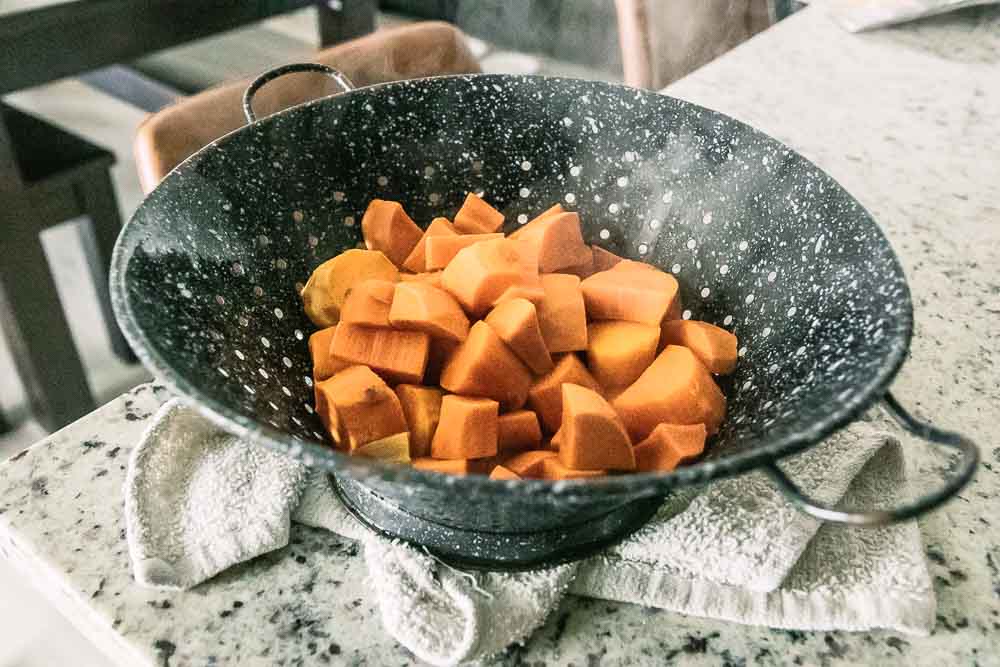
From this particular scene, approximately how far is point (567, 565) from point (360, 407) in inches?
7.2

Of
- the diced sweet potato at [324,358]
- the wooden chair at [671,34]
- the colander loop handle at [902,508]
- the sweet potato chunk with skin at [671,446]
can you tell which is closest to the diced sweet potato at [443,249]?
the diced sweet potato at [324,358]

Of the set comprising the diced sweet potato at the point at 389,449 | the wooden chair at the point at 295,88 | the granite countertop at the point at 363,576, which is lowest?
the granite countertop at the point at 363,576

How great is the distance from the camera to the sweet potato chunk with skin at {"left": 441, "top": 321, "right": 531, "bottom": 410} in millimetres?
581

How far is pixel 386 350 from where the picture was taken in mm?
597

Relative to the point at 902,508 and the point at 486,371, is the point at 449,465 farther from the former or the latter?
the point at 902,508

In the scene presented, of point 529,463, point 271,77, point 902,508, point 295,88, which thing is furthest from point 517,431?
point 295,88

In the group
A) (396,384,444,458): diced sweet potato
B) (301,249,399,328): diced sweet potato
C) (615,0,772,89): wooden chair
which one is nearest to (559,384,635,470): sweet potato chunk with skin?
(396,384,444,458): diced sweet potato

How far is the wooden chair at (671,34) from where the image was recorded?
53.9 inches

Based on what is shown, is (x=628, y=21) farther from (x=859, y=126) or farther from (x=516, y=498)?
(x=516, y=498)

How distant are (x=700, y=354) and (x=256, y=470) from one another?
1.16 feet

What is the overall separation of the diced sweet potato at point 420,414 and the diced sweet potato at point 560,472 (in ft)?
0.30

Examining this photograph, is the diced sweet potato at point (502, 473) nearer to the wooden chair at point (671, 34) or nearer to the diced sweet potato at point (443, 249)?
the diced sweet potato at point (443, 249)

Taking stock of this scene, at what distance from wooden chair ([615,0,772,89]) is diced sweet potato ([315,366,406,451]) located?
3.30ft

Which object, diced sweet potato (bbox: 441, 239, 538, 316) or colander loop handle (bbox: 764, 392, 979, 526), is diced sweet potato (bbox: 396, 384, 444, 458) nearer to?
diced sweet potato (bbox: 441, 239, 538, 316)
